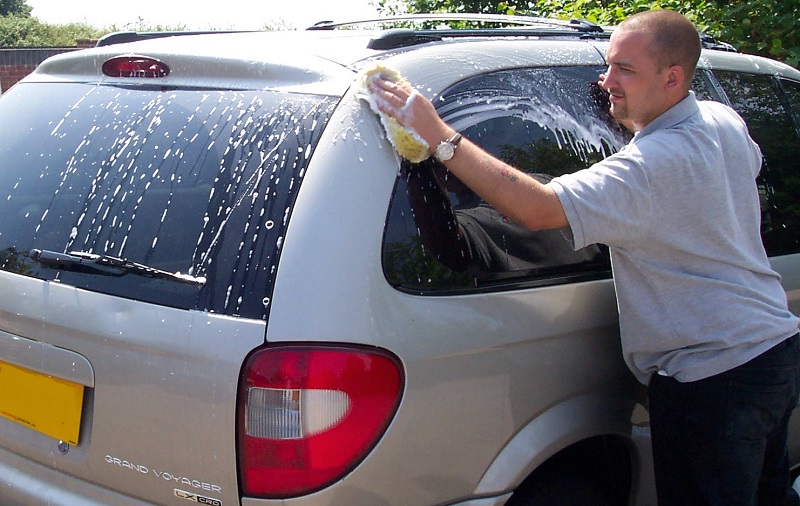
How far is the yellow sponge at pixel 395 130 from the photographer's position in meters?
1.85

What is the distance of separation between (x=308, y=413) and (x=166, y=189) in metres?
0.68

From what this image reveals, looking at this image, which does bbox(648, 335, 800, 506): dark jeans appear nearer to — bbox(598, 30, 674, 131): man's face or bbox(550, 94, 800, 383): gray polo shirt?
bbox(550, 94, 800, 383): gray polo shirt

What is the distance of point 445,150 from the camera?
6.21ft

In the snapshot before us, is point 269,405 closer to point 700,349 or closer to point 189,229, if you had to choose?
point 189,229

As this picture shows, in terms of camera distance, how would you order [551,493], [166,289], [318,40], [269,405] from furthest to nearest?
[318,40]
[551,493]
[166,289]
[269,405]

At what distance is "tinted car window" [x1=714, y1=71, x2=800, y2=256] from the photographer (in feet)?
9.33

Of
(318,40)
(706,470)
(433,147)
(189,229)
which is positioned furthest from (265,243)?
(706,470)

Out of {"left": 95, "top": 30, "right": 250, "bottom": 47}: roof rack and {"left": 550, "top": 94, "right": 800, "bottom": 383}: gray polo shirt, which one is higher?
{"left": 95, "top": 30, "right": 250, "bottom": 47}: roof rack

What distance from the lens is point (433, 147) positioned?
189 cm

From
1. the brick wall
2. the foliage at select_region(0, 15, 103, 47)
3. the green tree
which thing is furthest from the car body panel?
the green tree

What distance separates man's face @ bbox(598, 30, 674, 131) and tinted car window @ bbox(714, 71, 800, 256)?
0.81 m

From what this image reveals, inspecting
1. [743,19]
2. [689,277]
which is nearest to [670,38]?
[689,277]

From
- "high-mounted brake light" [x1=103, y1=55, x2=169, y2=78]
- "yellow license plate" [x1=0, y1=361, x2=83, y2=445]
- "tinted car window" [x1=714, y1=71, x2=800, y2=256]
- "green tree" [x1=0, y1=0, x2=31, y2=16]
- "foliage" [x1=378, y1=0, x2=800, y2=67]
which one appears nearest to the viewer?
"yellow license plate" [x1=0, y1=361, x2=83, y2=445]

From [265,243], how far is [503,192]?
561mm
